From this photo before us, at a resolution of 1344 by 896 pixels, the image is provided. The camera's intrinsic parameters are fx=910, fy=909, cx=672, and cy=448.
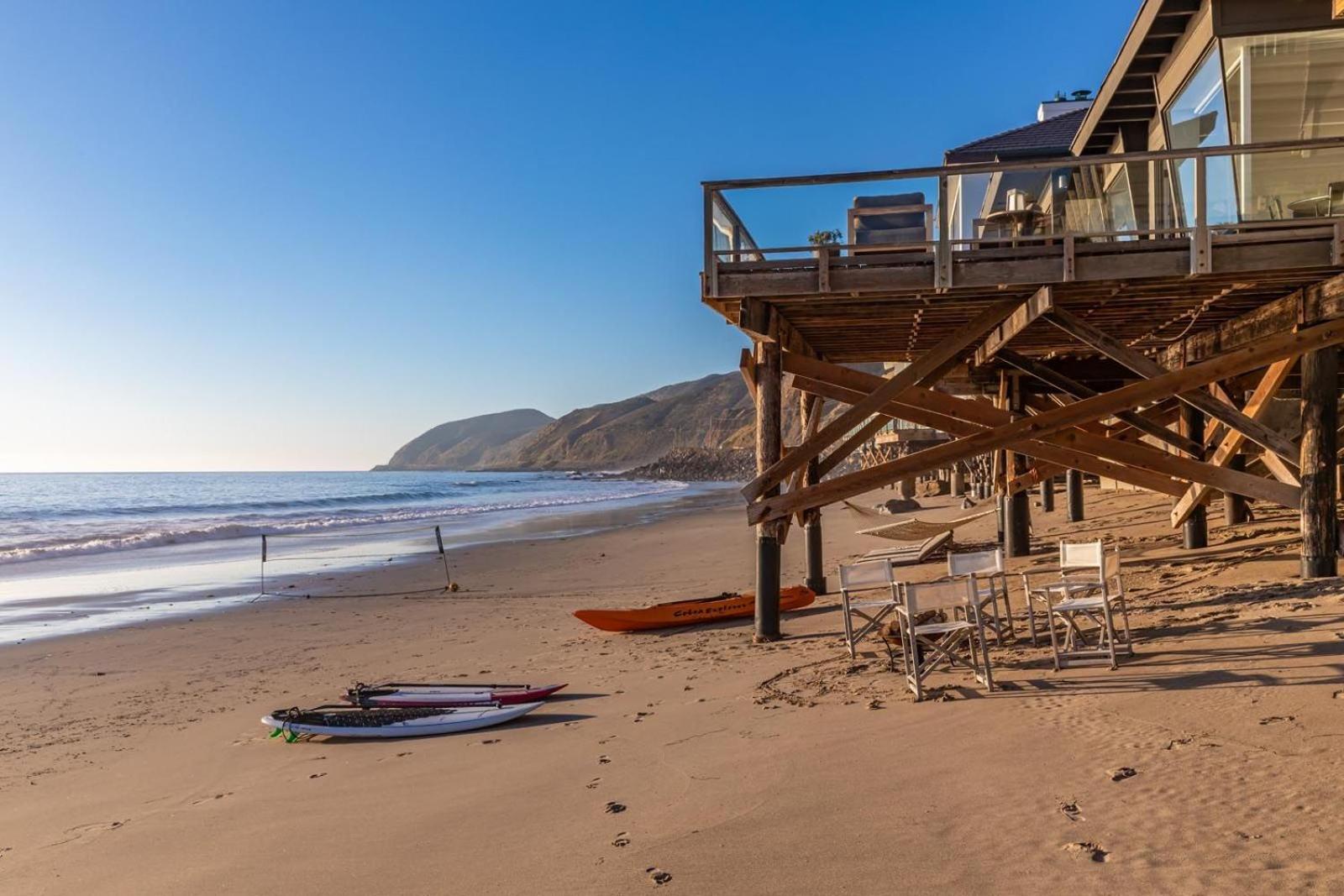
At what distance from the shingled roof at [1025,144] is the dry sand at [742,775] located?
12.2 metres

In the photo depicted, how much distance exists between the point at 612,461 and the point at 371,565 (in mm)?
158361

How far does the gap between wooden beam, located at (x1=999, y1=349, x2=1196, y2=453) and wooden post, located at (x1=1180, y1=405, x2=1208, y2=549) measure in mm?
390

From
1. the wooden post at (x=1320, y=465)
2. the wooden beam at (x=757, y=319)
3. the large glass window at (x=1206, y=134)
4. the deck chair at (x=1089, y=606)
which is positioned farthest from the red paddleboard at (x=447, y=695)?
the large glass window at (x=1206, y=134)

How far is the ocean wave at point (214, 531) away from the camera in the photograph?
28.6m

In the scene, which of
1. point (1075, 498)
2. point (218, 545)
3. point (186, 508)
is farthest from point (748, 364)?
point (186, 508)

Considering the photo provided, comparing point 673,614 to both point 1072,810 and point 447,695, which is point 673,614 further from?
point 1072,810

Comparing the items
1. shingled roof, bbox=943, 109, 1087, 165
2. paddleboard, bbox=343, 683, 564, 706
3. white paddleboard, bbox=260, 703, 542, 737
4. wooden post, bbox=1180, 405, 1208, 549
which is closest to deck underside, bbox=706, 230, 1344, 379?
wooden post, bbox=1180, 405, 1208, 549

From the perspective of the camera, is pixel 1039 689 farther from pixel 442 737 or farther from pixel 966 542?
pixel 966 542

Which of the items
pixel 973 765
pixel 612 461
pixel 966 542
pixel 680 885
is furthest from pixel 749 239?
pixel 612 461

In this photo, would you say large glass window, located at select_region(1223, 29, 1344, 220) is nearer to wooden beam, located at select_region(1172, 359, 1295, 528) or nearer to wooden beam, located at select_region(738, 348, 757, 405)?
wooden beam, located at select_region(1172, 359, 1295, 528)

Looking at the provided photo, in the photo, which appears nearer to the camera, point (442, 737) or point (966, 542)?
point (442, 737)

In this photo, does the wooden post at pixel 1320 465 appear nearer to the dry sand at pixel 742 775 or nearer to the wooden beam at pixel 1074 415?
the wooden beam at pixel 1074 415

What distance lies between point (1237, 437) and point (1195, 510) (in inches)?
59.9

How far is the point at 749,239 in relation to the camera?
10102mm
